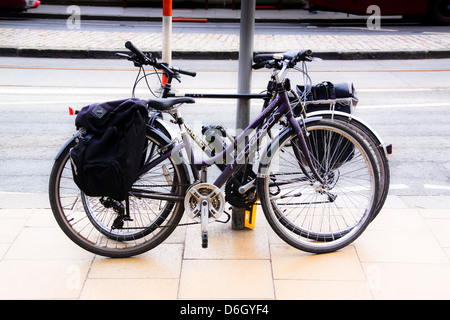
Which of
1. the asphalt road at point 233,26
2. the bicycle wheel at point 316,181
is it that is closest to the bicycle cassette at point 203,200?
the bicycle wheel at point 316,181

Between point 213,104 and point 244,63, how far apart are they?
4.01 meters

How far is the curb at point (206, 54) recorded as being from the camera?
1155 centimetres

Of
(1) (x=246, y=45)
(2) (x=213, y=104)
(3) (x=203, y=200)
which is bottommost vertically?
(2) (x=213, y=104)

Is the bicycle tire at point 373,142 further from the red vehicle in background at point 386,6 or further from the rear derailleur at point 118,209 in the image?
the red vehicle in background at point 386,6

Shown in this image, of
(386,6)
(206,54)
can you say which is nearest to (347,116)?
(206,54)

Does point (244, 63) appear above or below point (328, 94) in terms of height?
above

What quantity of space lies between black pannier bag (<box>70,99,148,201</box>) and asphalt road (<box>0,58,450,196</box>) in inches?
80.9

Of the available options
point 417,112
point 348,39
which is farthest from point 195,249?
point 348,39

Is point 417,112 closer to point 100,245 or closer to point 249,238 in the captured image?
point 249,238

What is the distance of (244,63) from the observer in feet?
13.1

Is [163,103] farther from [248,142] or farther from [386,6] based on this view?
[386,6]

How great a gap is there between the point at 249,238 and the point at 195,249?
40cm

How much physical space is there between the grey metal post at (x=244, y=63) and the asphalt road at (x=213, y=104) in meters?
1.77

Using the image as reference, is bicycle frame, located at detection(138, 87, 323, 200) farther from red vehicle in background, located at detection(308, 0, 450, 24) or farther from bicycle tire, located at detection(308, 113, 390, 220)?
red vehicle in background, located at detection(308, 0, 450, 24)
